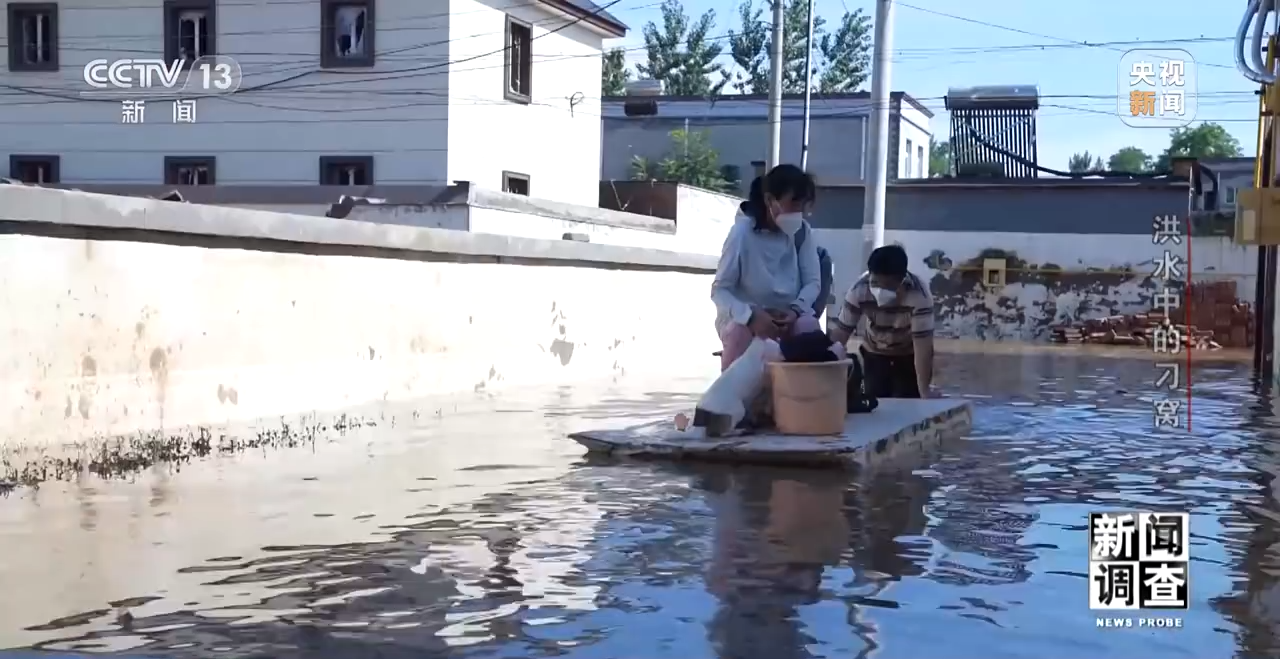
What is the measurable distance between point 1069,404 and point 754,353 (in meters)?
5.38

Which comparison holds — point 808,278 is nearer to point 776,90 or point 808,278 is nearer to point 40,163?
point 776,90

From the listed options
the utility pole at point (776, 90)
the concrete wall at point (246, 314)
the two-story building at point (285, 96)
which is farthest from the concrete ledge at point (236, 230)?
the utility pole at point (776, 90)

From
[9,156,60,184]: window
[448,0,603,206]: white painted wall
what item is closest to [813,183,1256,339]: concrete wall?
[448,0,603,206]: white painted wall

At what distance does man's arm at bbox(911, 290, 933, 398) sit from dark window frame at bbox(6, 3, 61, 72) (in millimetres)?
22290

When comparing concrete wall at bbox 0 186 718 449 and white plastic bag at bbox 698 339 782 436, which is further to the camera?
white plastic bag at bbox 698 339 782 436

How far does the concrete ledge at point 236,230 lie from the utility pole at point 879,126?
7626mm

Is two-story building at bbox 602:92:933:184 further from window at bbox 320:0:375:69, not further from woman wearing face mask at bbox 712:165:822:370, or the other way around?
woman wearing face mask at bbox 712:165:822:370

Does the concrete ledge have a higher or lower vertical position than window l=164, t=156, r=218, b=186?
lower

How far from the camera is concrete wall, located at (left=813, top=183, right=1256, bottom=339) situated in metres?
29.1

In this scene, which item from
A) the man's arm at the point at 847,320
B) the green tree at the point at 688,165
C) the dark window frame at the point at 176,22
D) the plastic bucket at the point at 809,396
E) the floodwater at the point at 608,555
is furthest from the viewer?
the green tree at the point at 688,165

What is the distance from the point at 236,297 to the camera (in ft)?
28.9

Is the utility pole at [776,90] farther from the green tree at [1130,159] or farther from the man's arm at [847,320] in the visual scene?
the green tree at [1130,159]

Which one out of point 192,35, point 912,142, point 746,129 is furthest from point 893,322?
point 912,142

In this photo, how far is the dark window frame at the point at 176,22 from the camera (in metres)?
26.6
